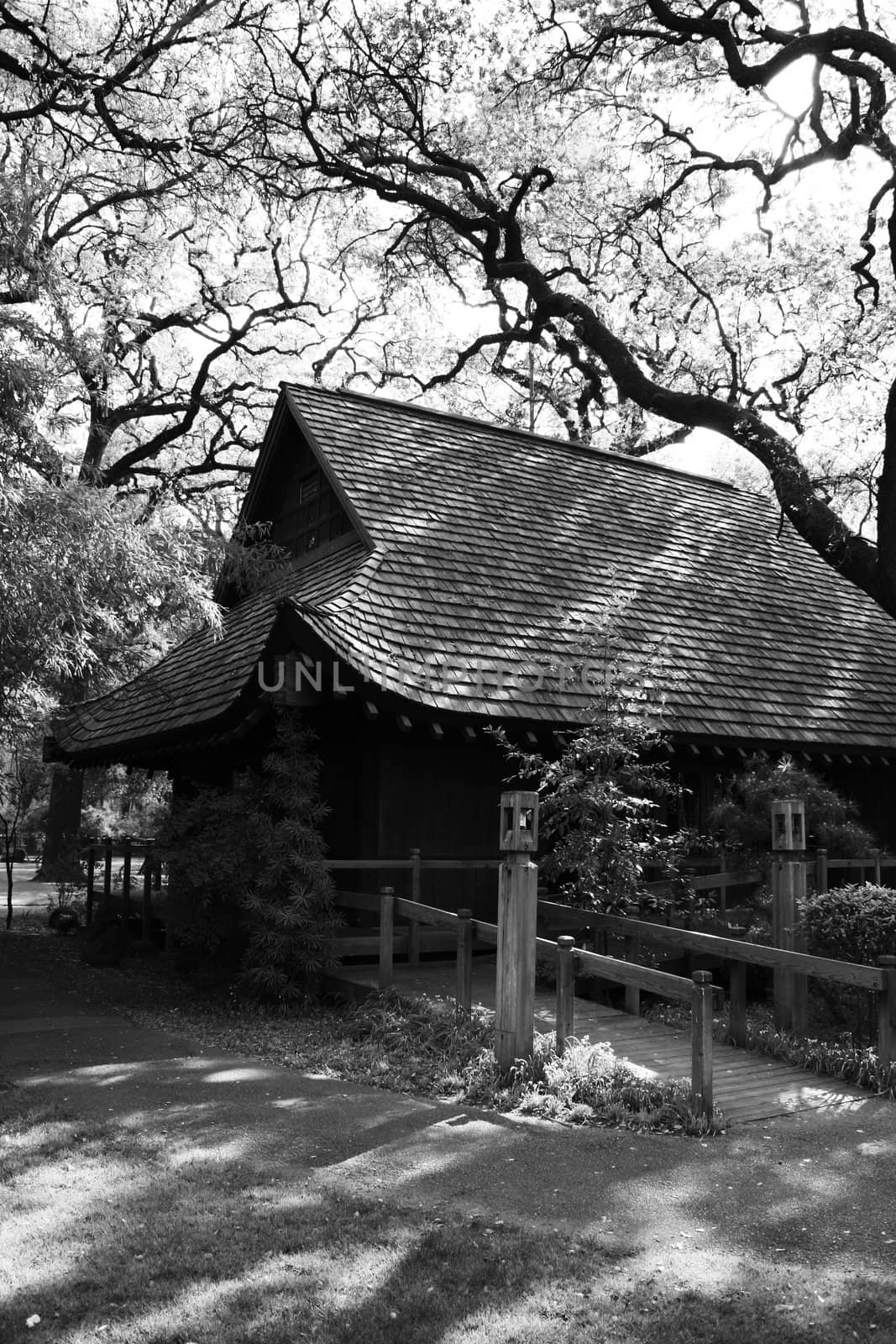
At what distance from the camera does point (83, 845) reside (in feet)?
53.6

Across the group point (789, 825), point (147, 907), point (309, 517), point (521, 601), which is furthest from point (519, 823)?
point (309, 517)

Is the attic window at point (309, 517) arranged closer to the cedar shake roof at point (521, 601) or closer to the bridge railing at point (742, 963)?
the cedar shake roof at point (521, 601)

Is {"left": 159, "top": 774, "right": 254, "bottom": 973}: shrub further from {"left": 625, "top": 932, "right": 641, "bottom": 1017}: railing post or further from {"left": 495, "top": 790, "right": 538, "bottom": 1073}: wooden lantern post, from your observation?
{"left": 625, "top": 932, "right": 641, "bottom": 1017}: railing post

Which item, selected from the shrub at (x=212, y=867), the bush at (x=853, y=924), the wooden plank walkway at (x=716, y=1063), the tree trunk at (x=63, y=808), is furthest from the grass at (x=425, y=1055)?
the tree trunk at (x=63, y=808)

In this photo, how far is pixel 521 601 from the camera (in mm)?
13047

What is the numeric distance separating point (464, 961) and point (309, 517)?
345 inches

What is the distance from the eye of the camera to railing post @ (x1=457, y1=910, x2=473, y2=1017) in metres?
8.05

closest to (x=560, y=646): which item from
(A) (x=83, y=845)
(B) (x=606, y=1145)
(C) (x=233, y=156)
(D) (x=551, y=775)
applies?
(D) (x=551, y=775)

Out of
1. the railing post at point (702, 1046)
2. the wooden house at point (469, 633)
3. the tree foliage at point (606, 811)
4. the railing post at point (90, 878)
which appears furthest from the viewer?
the railing post at point (90, 878)

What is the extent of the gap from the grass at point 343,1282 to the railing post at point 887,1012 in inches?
121

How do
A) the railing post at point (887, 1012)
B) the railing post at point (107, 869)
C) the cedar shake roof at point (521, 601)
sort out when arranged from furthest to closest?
the railing post at point (107, 869) → the cedar shake roof at point (521, 601) → the railing post at point (887, 1012)

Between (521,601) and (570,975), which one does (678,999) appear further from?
(521,601)

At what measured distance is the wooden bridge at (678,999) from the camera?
6.65 meters

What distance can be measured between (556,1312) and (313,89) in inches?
706
